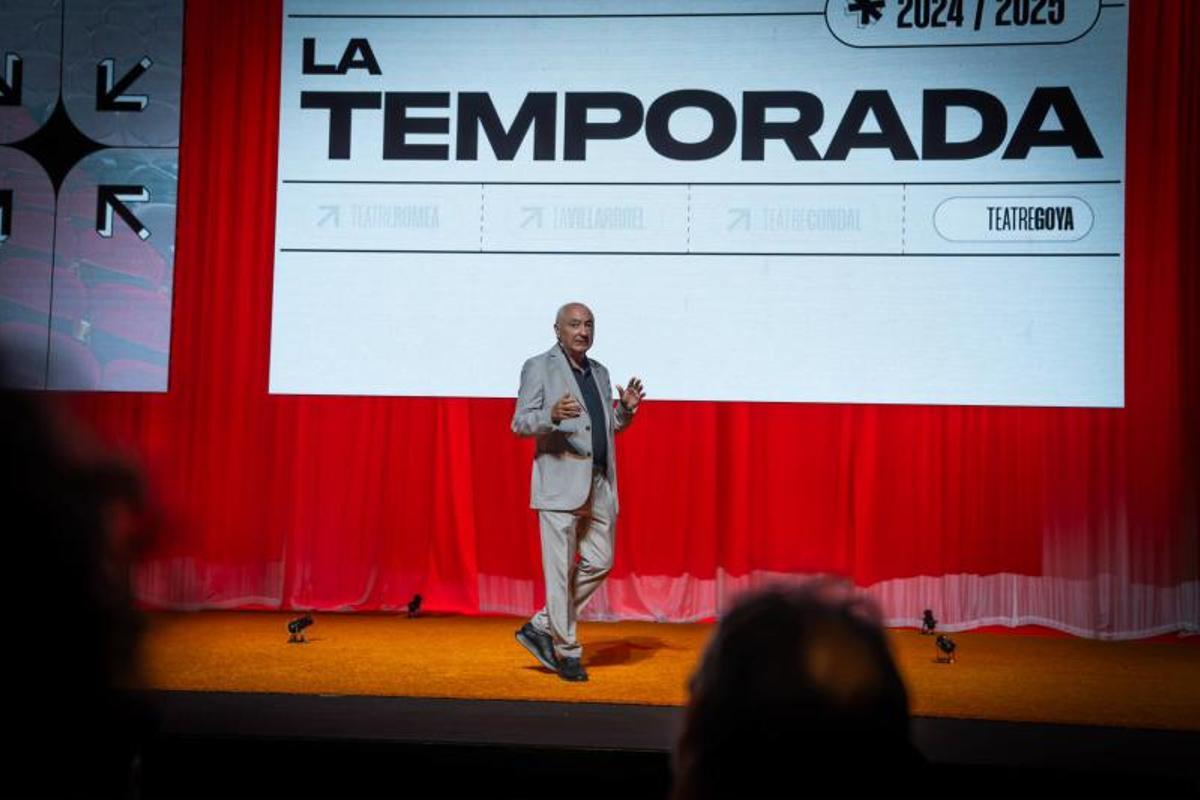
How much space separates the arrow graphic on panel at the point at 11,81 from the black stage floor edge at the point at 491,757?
426 centimetres

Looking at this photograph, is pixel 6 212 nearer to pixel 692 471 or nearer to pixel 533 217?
pixel 533 217

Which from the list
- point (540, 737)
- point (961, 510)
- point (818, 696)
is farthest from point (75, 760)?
point (961, 510)

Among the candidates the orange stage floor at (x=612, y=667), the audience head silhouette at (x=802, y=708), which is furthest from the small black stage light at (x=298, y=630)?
the audience head silhouette at (x=802, y=708)

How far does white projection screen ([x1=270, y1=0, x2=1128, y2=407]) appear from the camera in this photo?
18.0 feet

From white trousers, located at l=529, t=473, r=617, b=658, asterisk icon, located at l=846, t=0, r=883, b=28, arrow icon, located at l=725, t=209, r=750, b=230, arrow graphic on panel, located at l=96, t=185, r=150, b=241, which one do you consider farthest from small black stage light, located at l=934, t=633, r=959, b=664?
arrow graphic on panel, located at l=96, t=185, r=150, b=241

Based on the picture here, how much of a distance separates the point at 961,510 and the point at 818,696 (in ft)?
16.9

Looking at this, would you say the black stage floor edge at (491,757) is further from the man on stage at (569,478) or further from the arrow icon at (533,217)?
the arrow icon at (533,217)

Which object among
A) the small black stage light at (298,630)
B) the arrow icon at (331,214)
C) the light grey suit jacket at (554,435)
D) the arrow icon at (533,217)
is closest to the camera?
the light grey suit jacket at (554,435)

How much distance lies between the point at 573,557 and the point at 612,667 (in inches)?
22.5

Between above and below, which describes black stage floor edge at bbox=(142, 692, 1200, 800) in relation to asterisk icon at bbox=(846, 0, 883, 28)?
below

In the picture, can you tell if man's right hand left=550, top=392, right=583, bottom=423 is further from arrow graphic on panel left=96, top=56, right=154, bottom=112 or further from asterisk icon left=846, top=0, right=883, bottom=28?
arrow graphic on panel left=96, top=56, right=154, bottom=112

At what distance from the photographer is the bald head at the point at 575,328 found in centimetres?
434

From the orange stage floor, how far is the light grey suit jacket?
659 millimetres

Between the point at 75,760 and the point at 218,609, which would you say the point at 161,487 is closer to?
the point at 75,760
